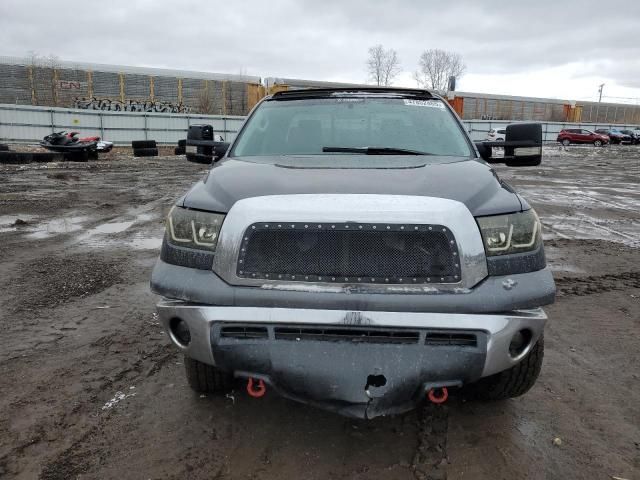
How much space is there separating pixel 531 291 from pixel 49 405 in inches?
104

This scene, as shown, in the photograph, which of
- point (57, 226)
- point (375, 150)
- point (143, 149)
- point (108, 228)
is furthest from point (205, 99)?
point (375, 150)

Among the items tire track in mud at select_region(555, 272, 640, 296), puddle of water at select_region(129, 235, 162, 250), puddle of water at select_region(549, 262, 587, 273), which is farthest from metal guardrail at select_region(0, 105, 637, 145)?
tire track in mud at select_region(555, 272, 640, 296)

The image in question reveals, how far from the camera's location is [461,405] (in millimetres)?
2752

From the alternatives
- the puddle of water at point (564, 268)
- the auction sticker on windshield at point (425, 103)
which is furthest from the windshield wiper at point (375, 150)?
the puddle of water at point (564, 268)

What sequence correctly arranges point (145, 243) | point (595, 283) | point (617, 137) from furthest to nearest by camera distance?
point (617, 137) → point (145, 243) → point (595, 283)

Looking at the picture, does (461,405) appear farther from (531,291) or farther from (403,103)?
(403,103)

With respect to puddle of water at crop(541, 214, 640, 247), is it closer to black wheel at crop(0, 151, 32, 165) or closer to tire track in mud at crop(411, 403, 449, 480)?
tire track in mud at crop(411, 403, 449, 480)

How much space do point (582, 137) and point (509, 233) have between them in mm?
43937

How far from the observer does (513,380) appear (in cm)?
251

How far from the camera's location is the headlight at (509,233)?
2219mm

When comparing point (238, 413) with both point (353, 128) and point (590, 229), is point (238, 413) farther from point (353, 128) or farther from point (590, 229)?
point (590, 229)

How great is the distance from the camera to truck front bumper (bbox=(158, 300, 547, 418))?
204cm

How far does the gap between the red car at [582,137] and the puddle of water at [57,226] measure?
41.3m

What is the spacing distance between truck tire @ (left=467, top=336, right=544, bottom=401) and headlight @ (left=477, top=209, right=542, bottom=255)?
50 cm
